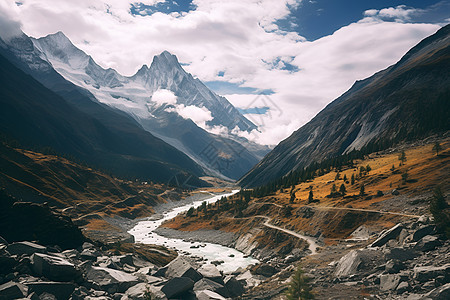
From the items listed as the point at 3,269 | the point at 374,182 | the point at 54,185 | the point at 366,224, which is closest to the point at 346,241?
the point at 366,224

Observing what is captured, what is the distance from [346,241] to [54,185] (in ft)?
535

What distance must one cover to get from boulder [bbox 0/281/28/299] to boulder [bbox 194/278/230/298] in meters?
21.6

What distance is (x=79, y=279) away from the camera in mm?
32188

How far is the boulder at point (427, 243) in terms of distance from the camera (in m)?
37.9

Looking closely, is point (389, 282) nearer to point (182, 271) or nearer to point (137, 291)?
point (182, 271)

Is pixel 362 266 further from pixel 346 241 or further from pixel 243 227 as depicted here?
pixel 243 227

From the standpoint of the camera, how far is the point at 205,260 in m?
82.2

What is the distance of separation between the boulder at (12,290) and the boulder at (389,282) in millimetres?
38152

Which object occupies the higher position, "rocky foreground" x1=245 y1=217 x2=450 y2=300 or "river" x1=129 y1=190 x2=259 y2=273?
"rocky foreground" x1=245 y1=217 x2=450 y2=300

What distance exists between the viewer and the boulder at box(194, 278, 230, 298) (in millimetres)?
40844

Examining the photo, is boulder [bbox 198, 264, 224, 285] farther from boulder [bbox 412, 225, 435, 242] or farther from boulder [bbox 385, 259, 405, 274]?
boulder [bbox 412, 225, 435, 242]

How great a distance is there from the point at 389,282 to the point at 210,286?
23.5m

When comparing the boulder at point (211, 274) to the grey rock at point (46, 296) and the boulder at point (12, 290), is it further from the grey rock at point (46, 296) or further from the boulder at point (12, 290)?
the boulder at point (12, 290)

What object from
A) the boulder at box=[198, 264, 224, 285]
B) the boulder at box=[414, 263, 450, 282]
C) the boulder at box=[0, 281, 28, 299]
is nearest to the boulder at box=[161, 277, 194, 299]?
the boulder at box=[198, 264, 224, 285]
